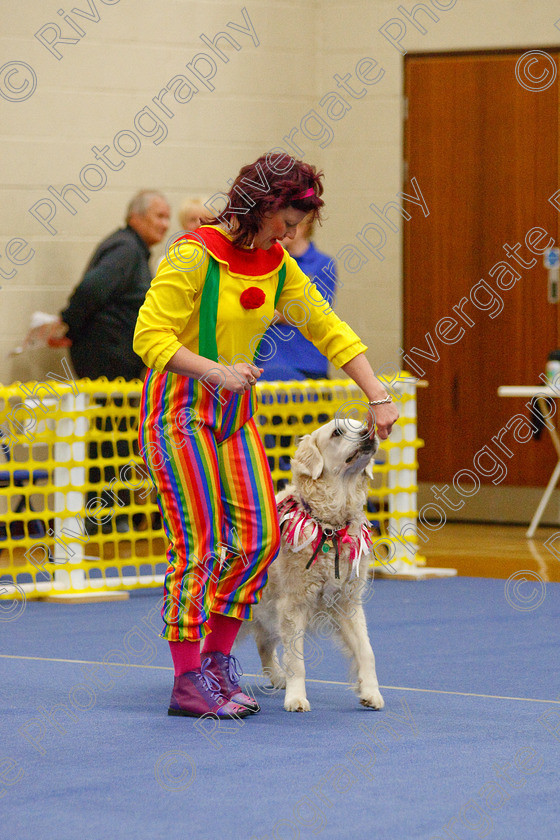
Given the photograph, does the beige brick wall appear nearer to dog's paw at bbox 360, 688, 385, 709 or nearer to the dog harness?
the dog harness

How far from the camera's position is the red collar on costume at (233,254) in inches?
123

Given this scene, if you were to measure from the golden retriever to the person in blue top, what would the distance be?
2334mm

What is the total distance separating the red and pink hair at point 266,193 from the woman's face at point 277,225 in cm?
1

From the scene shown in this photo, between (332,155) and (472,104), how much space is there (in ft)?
2.93

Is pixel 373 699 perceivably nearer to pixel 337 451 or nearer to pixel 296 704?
pixel 296 704

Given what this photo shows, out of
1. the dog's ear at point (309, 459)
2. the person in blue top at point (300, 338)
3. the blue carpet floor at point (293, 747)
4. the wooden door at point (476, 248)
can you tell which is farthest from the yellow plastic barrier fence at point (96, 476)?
the wooden door at point (476, 248)

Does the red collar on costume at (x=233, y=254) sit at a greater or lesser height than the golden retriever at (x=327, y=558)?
greater

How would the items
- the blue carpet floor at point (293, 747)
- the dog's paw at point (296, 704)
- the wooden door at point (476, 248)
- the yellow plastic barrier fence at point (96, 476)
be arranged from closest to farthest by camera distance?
the blue carpet floor at point (293, 747), the dog's paw at point (296, 704), the yellow plastic barrier fence at point (96, 476), the wooden door at point (476, 248)

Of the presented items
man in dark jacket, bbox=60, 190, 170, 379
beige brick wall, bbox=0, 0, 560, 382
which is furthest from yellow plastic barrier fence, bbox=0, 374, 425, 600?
beige brick wall, bbox=0, 0, 560, 382

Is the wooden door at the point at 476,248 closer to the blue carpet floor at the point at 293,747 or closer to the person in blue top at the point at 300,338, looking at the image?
the person in blue top at the point at 300,338

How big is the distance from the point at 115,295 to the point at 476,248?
7.57 ft

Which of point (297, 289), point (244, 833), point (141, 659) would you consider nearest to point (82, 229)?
point (141, 659)

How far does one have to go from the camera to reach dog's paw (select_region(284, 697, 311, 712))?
332 cm

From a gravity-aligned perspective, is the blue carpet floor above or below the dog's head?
below
